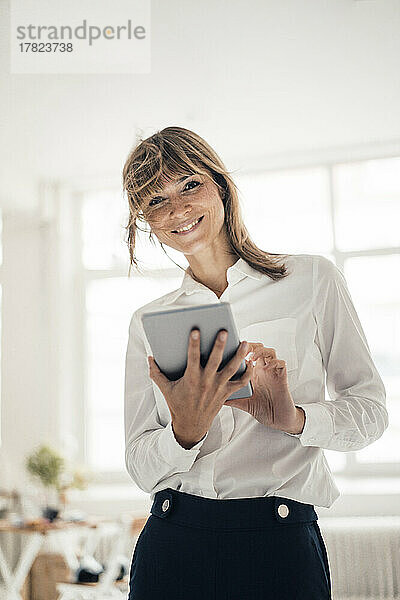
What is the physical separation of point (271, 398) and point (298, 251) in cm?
337

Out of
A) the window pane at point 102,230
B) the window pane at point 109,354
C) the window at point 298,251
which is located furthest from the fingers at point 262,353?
the window pane at point 102,230

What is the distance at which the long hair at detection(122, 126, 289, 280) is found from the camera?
0.96m

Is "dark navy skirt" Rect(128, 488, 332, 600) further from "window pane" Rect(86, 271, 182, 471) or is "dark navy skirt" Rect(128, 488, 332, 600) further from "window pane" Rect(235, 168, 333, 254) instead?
"window pane" Rect(86, 271, 182, 471)

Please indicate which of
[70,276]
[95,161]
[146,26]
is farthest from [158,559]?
[70,276]

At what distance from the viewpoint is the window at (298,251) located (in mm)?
3914

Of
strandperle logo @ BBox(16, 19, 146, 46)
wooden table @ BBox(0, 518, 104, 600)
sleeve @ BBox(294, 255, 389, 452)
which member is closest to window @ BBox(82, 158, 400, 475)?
wooden table @ BBox(0, 518, 104, 600)

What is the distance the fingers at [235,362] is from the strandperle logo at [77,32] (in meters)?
1.67

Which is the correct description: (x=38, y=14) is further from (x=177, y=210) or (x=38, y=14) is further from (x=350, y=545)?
(x=350, y=545)

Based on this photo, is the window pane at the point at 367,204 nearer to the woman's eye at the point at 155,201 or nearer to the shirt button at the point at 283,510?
the woman's eye at the point at 155,201

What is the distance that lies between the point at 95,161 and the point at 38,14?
1792 mm

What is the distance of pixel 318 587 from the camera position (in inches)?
33.4

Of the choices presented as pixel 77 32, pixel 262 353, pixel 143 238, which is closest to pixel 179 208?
pixel 262 353

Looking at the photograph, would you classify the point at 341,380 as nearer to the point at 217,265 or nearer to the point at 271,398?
the point at 271,398

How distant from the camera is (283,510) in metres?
0.84
